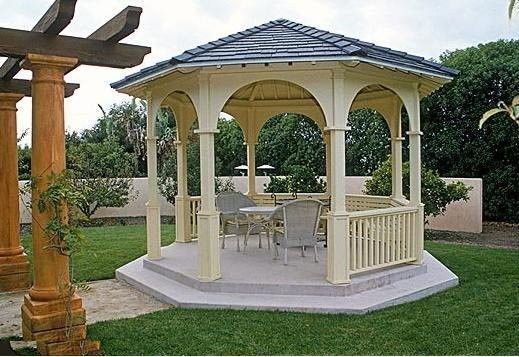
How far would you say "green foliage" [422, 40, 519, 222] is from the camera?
46.1 feet

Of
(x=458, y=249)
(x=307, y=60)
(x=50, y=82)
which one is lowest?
(x=458, y=249)

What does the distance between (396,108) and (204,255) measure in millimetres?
4410

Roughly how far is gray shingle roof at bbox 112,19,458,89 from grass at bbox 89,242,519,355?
2864 mm

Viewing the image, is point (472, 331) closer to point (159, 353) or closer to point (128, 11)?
point (159, 353)

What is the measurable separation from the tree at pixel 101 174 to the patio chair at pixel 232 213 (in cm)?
731

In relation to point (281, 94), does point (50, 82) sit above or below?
below

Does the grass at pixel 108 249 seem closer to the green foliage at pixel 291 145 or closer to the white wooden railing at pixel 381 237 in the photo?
the white wooden railing at pixel 381 237

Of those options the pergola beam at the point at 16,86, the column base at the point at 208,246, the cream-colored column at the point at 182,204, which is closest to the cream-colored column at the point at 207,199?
the column base at the point at 208,246

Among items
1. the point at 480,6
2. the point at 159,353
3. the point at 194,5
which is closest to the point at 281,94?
the point at 194,5

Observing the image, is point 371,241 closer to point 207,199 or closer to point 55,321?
point 207,199

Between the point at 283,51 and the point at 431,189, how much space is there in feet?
23.8

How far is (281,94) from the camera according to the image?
10.2m

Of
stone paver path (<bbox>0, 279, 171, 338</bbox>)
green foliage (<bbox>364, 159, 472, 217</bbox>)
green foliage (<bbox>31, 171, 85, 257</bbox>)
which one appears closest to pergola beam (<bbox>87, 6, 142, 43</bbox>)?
green foliage (<bbox>31, 171, 85, 257</bbox>)

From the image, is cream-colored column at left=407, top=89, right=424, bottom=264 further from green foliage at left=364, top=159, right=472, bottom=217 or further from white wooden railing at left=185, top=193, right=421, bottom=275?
green foliage at left=364, top=159, right=472, bottom=217
